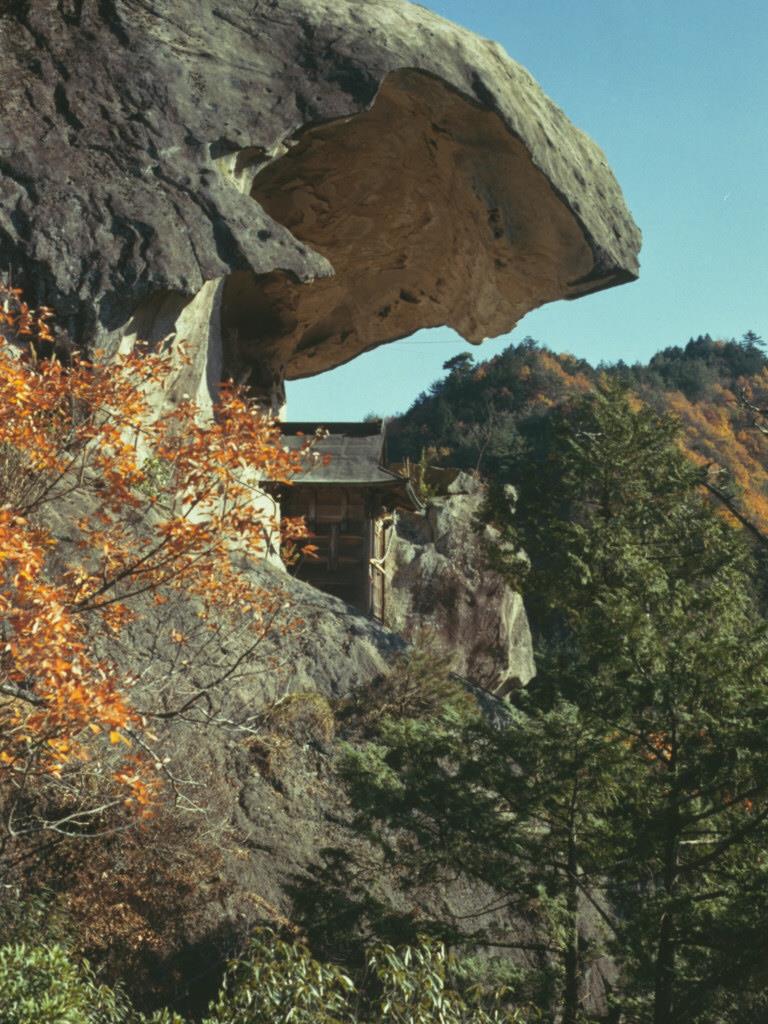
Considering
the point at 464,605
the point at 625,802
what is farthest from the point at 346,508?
the point at 625,802

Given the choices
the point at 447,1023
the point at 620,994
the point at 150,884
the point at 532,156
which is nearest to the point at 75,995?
the point at 447,1023

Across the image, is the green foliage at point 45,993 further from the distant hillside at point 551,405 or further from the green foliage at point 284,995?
the distant hillside at point 551,405

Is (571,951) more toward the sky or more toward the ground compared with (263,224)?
more toward the ground

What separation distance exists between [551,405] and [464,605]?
32.4 meters

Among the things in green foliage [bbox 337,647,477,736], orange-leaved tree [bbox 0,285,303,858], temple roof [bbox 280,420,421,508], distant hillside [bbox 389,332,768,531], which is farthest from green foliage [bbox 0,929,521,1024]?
distant hillside [bbox 389,332,768,531]

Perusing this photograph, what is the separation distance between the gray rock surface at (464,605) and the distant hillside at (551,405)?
1519cm

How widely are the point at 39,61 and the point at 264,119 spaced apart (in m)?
3.23

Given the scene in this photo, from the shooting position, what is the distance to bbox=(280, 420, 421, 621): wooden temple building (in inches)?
923

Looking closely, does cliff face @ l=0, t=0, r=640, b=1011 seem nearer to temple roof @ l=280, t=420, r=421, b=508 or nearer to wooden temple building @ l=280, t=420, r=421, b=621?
temple roof @ l=280, t=420, r=421, b=508

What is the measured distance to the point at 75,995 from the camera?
24.9 feet

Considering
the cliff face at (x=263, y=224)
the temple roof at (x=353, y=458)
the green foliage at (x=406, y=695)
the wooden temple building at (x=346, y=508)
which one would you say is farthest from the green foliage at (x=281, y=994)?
the wooden temple building at (x=346, y=508)

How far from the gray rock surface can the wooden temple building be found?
3692 millimetres

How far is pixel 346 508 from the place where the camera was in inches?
942

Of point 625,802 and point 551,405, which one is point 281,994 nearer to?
point 625,802
